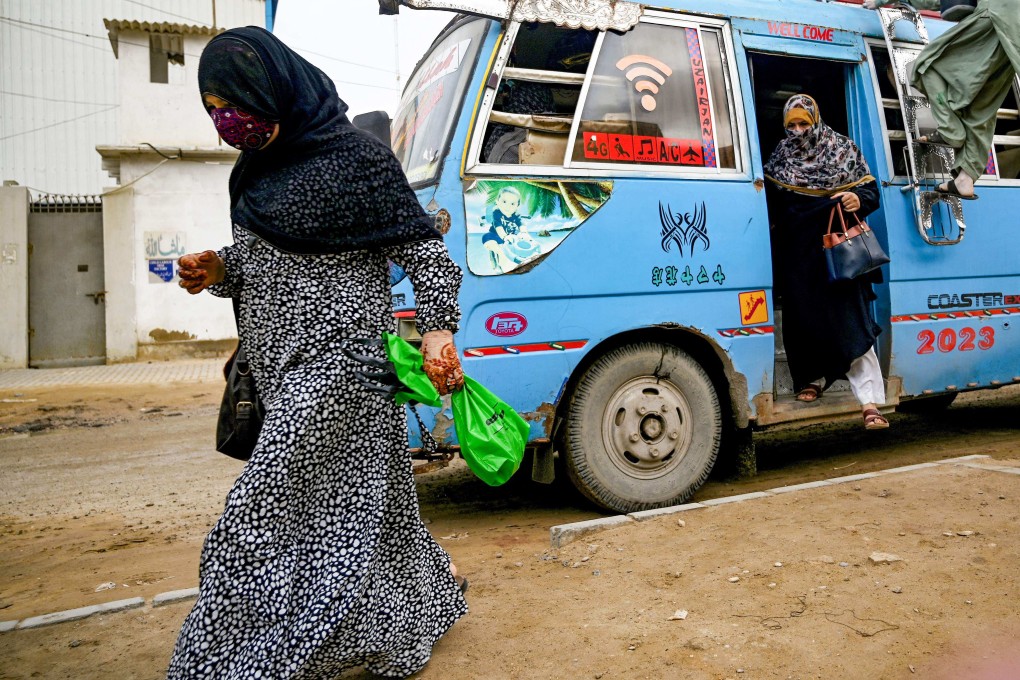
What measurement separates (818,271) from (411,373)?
295cm

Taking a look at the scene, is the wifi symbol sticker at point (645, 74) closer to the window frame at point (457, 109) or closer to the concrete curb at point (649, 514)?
the window frame at point (457, 109)

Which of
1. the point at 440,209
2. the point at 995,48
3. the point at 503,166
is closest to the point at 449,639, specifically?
the point at 440,209

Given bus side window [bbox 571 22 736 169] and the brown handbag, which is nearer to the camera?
bus side window [bbox 571 22 736 169]

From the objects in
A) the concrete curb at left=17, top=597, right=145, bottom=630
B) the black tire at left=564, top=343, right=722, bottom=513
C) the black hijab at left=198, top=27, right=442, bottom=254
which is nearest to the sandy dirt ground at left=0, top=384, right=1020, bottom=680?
the concrete curb at left=17, top=597, right=145, bottom=630

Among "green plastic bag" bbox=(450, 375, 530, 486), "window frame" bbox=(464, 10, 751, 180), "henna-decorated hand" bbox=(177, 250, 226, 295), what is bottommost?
"green plastic bag" bbox=(450, 375, 530, 486)

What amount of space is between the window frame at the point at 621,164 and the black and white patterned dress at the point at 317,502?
137 centimetres

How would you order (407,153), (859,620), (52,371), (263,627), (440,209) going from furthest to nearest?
(52,371)
(407,153)
(440,209)
(859,620)
(263,627)

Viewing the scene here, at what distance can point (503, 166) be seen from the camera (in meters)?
3.72

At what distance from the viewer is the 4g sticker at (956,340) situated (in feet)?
15.6

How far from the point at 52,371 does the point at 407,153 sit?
10.6 m

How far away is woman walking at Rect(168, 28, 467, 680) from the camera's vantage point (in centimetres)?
225

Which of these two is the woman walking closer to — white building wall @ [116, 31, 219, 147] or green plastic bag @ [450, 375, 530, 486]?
green plastic bag @ [450, 375, 530, 486]

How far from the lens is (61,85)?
728 inches

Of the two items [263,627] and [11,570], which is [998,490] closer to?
[263,627]
